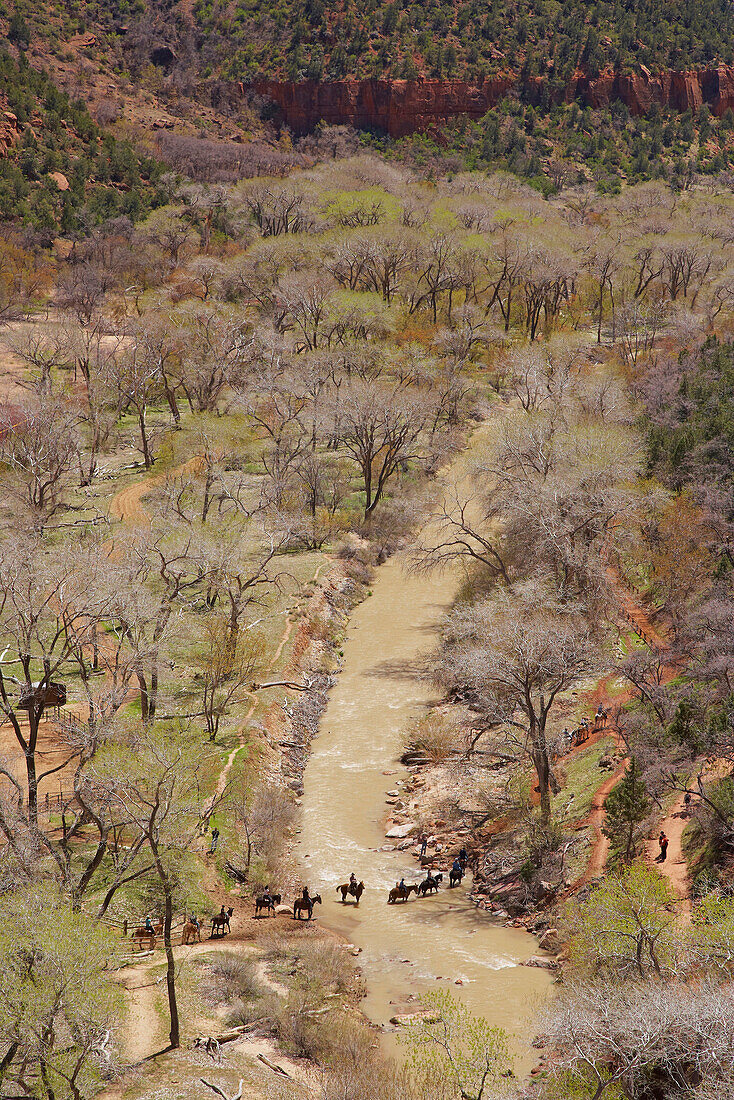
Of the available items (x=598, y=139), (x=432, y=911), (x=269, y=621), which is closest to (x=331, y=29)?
(x=598, y=139)

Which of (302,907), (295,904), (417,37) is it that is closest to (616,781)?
(302,907)

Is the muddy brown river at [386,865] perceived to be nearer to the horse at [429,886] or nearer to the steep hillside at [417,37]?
the horse at [429,886]

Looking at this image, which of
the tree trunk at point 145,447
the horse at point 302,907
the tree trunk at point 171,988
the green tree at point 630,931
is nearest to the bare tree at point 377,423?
the tree trunk at point 145,447

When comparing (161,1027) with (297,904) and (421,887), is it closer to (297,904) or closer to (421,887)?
(297,904)

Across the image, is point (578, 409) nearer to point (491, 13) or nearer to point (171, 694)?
point (171, 694)

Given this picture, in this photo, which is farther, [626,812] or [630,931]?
[626,812]

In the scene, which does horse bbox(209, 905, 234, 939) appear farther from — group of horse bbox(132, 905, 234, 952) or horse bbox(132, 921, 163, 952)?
horse bbox(132, 921, 163, 952)

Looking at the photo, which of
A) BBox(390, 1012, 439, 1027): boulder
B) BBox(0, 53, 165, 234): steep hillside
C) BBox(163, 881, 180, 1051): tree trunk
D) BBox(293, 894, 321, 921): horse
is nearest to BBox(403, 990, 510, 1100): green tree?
BBox(390, 1012, 439, 1027): boulder
